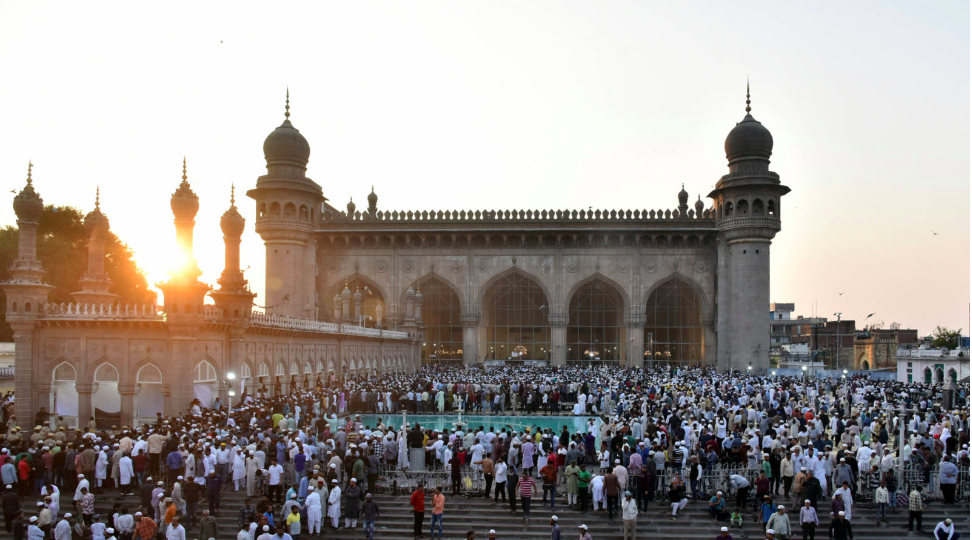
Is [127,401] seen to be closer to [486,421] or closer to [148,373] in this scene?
[148,373]

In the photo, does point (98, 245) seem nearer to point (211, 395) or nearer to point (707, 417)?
point (211, 395)

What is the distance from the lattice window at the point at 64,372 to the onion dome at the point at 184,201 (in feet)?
13.8

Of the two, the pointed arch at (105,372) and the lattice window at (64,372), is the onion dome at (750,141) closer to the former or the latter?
the pointed arch at (105,372)

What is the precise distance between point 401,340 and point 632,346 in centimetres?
1356

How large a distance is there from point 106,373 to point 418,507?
398 inches

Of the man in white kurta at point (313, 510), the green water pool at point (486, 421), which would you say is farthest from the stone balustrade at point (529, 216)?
the man in white kurta at point (313, 510)

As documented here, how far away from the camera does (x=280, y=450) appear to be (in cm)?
1209

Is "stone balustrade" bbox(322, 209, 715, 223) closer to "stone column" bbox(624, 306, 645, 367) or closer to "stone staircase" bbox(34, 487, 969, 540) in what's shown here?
"stone column" bbox(624, 306, 645, 367)

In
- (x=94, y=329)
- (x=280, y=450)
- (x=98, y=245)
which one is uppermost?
(x=98, y=245)

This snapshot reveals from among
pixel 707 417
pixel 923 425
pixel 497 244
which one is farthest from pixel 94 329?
pixel 497 244

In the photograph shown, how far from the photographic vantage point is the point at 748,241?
40.1 m

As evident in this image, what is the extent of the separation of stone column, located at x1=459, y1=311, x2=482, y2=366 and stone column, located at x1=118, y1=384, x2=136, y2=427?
26555 millimetres

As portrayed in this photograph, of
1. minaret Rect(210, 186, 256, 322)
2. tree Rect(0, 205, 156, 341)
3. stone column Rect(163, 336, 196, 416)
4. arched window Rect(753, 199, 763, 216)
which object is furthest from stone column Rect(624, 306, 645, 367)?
stone column Rect(163, 336, 196, 416)

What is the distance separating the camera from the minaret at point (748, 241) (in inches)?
1564
